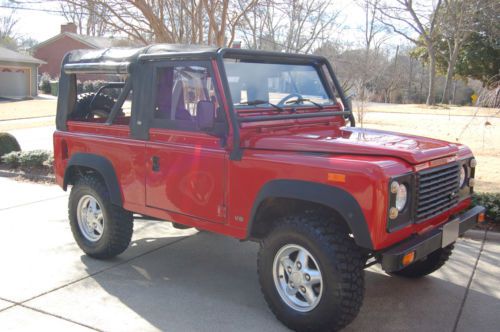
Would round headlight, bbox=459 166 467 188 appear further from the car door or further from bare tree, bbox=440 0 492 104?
bare tree, bbox=440 0 492 104

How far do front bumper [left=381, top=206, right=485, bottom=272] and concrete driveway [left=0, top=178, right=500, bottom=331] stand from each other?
2.26 ft

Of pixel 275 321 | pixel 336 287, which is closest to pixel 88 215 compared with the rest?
pixel 275 321

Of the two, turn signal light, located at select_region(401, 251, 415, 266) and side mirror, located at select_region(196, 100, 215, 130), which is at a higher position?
side mirror, located at select_region(196, 100, 215, 130)

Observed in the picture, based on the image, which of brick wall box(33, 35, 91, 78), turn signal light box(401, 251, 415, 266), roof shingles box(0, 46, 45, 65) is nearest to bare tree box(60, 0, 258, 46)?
turn signal light box(401, 251, 415, 266)

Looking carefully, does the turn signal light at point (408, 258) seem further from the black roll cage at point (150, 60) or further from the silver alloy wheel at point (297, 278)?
the black roll cage at point (150, 60)

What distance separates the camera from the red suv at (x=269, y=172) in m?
3.35

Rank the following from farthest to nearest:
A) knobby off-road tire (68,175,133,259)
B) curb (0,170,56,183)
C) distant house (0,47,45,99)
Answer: distant house (0,47,45,99) → curb (0,170,56,183) → knobby off-road tire (68,175,133,259)

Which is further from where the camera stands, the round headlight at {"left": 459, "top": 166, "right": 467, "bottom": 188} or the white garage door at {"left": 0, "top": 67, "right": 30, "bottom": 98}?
the white garage door at {"left": 0, "top": 67, "right": 30, "bottom": 98}

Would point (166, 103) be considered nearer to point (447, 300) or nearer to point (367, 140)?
point (367, 140)

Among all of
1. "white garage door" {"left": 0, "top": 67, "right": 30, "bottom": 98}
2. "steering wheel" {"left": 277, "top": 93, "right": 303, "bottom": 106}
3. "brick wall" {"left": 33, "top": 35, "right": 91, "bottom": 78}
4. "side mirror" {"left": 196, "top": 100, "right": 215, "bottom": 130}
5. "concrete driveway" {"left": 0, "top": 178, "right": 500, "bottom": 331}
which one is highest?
"brick wall" {"left": 33, "top": 35, "right": 91, "bottom": 78}

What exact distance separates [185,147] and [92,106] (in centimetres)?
180

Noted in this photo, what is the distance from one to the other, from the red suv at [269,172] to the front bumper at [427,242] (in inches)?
0.5

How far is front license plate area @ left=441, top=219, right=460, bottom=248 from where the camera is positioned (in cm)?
362

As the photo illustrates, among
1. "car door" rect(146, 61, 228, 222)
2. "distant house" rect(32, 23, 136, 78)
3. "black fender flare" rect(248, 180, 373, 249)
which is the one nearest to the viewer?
"black fender flare" rect(248, 180, 373, 249)
